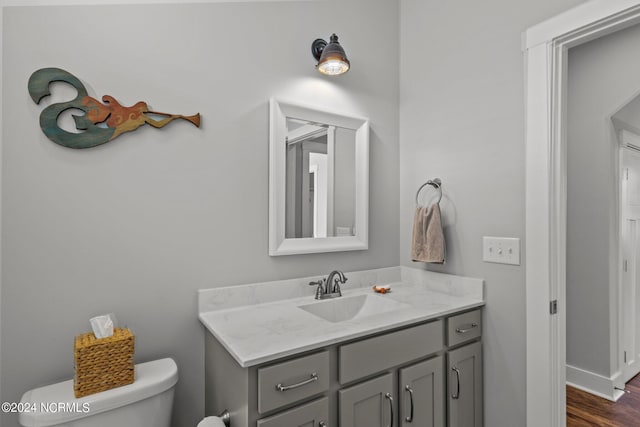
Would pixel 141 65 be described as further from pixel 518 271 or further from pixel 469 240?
pixel 518 271

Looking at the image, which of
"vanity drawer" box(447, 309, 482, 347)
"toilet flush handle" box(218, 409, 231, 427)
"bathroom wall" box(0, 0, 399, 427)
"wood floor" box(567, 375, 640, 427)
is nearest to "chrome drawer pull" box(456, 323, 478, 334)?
"vanity drawer" box(447, 309, 482, 347)

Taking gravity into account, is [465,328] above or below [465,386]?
above

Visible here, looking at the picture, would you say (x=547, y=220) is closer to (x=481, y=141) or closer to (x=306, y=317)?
(x=481, y=141)

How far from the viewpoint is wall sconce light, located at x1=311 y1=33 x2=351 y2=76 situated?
1.60 m

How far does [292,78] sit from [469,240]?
1.25 meters

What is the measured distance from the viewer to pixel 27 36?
3.94ft

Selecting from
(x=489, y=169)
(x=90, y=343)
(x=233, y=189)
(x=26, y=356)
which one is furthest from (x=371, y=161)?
(x=26, y=356)

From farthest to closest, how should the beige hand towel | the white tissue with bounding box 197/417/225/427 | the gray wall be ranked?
1. the gray wall
2. the beige hand towel
3. the white tissue with bounding box 197/417/225/427

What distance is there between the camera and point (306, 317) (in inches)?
56.3

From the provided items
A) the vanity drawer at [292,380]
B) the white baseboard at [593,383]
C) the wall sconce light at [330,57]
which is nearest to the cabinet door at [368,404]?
the vanity drawer at [292,380]

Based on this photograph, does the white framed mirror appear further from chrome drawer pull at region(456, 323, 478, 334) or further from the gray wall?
the gray wall

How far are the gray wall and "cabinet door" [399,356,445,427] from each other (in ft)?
6.01

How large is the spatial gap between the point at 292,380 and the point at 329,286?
0.70m

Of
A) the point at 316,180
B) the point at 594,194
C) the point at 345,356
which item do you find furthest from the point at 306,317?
the point at 594,194
